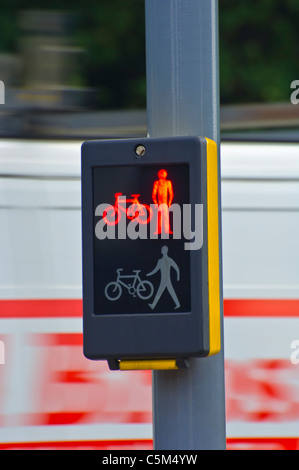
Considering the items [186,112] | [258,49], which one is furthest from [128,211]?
[258,49]

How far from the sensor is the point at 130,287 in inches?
80.4

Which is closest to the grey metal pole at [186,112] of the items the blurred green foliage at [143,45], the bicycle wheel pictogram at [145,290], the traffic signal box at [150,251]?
the traffic signal box at [150,251]

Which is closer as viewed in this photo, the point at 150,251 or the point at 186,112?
the point at 150,251

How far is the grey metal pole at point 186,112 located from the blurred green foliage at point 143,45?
1.52 m

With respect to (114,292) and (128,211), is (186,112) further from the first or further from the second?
(114,292)

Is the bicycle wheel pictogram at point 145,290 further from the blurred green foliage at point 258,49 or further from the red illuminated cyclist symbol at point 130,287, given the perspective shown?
the blurred green foliage at point 258,49

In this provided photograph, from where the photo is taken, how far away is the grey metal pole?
2137 millimetres

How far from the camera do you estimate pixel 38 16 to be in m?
3.79

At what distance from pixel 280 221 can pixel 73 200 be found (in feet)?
2.78

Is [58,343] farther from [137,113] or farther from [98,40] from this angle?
[98,40]

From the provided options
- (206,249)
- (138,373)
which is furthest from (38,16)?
(206,249)

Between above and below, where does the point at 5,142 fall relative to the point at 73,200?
above

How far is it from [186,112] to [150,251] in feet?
1.25

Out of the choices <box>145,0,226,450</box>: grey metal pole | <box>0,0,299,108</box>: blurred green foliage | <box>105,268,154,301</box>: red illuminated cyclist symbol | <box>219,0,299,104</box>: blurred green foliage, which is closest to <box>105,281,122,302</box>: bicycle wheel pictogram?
<box>105,268,154,301</box>: red illuminated cyclist symbol
